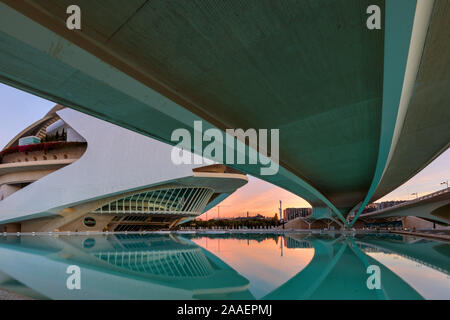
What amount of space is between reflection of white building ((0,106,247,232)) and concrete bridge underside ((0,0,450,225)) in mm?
22623

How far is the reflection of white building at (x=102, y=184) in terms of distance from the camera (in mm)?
27906

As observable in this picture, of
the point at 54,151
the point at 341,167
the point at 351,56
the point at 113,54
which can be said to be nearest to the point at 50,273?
the point at 113,54

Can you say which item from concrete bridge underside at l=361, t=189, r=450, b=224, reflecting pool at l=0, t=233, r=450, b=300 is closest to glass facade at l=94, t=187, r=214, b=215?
reflecting pool at l=0, t=233, r=450, b=300

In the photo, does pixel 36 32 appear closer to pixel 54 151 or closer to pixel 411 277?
pixel 411 277

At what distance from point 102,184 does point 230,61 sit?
27503mm

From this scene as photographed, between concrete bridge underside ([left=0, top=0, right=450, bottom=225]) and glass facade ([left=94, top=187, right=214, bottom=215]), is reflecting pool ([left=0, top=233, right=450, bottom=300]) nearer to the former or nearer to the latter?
concrete bridge underside ([left=0, top=0, right=450, bottom=225])

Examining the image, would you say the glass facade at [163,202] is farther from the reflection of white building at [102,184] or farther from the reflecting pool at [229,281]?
the reflecting pool at [229,281]

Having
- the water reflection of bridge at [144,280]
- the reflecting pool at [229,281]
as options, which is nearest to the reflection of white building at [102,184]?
the water reflection of bridge at [144,280]

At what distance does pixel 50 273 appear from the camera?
6.15 meters

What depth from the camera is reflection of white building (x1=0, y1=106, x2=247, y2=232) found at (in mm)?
27906

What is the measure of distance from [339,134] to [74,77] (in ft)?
21.7

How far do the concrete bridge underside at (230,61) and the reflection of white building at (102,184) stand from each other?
22623mm
